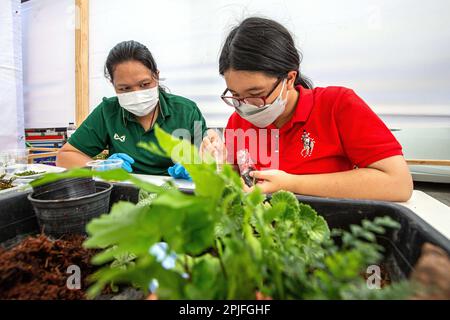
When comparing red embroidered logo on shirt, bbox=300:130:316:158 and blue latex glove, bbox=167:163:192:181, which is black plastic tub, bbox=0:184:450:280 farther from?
red embroidered logo on shirt, bbox=300:130:316:158

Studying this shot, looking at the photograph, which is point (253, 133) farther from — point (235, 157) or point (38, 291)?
point (38, 291)

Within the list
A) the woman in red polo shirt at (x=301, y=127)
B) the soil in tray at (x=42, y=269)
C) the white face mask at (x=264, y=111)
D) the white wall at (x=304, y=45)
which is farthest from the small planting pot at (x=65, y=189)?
the white wall at (x=304, y=45)

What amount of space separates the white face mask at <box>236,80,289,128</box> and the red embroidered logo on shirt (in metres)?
0.13

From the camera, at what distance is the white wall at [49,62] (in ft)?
10.0

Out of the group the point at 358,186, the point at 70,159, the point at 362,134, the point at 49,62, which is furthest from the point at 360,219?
the point at 49,62

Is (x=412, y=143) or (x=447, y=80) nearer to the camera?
(x=447, y=80)

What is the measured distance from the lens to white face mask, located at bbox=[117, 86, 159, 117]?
1342 millimetres

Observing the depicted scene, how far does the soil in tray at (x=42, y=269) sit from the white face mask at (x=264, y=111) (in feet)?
2.27

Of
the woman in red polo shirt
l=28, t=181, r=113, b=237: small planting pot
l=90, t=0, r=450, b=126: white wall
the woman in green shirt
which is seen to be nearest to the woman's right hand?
the woman in red polo shirt

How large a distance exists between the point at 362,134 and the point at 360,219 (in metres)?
0.40

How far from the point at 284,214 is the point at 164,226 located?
0.24m

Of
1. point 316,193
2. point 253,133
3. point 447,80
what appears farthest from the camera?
point 447,80
